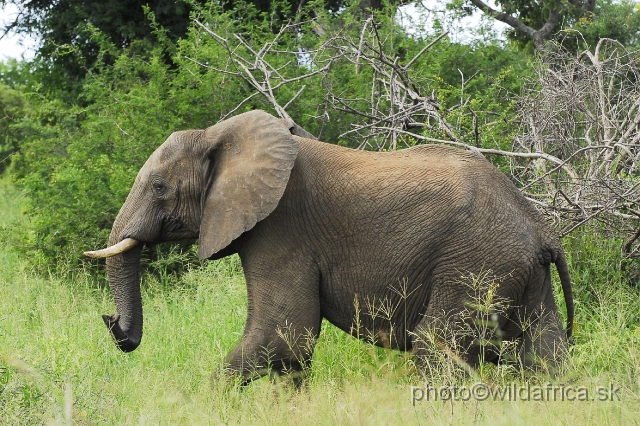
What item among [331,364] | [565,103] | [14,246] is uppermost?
[565,103]

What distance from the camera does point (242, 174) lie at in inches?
202

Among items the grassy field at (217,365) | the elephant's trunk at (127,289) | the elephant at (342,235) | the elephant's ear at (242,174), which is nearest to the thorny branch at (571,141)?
the grassy field at (217,365)

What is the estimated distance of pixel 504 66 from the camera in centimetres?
1163

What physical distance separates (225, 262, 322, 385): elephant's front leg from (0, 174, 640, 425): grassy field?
14 cm

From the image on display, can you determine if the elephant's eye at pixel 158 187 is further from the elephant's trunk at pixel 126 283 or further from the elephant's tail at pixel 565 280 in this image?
the elephant's tail at pixel 565 280

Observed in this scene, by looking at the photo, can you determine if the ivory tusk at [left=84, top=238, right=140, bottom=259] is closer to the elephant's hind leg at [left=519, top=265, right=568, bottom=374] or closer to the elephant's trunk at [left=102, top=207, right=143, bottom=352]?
the elephant's trunk at [left=102, top=207, right=143, bottom=352]

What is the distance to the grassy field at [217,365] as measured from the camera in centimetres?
398

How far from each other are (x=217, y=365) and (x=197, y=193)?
3.18 ft

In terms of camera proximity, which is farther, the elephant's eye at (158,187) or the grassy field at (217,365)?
Result: the elephant's eye at (158,187)

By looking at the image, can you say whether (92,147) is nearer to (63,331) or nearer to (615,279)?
(63,331)

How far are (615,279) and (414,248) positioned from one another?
2.29 metres

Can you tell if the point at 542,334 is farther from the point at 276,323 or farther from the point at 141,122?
the point at 141,122

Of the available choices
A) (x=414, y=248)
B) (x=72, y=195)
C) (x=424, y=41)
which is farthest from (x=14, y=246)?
(x=414, y=248)

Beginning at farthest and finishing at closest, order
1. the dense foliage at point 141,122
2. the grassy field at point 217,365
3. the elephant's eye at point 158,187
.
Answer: the dense foliage at point 141,122, the elephant's eye at point 158,187, the grassy field at point 217,365
